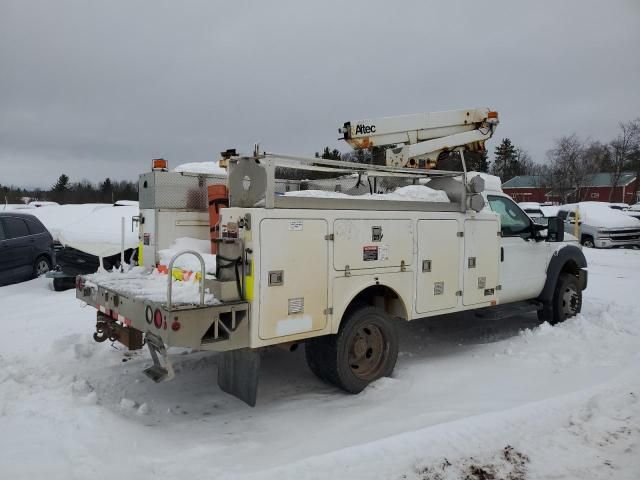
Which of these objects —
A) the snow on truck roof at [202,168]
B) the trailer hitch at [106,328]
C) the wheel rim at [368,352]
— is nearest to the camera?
the trailer hitch at [106,328]

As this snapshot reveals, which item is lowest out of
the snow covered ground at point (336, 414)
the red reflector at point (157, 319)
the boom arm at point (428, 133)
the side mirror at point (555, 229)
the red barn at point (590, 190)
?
the snow covered ground at point (336, 414)

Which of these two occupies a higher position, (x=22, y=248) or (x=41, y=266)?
(x=22, y=248)

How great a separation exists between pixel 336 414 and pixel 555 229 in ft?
13.8

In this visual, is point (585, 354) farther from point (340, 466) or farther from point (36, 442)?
point (36, 442)

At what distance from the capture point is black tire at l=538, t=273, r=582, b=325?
7418mm

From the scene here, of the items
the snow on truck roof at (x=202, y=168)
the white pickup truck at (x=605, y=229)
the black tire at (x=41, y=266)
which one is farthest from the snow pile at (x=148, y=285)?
the white pickup truck at (x=605, y=229)

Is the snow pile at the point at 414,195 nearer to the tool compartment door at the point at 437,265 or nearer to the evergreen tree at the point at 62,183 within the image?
the tool compartment door at the point at 437,265

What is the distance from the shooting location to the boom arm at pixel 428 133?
6.69m

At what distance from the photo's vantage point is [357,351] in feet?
16.6

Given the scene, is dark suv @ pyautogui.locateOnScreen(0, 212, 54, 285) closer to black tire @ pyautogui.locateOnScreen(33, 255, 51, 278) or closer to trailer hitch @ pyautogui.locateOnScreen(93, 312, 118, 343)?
black tire @ pyautogui.locateOnScreen(33, 255, 51, 278)

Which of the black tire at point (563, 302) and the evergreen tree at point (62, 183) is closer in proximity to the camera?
the black tire at point (563, 302)

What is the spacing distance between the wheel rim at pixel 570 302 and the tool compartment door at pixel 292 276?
180 inches

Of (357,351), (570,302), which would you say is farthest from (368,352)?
(570,302)

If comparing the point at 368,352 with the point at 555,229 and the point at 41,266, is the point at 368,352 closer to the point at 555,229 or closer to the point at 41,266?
the point at 555,229
